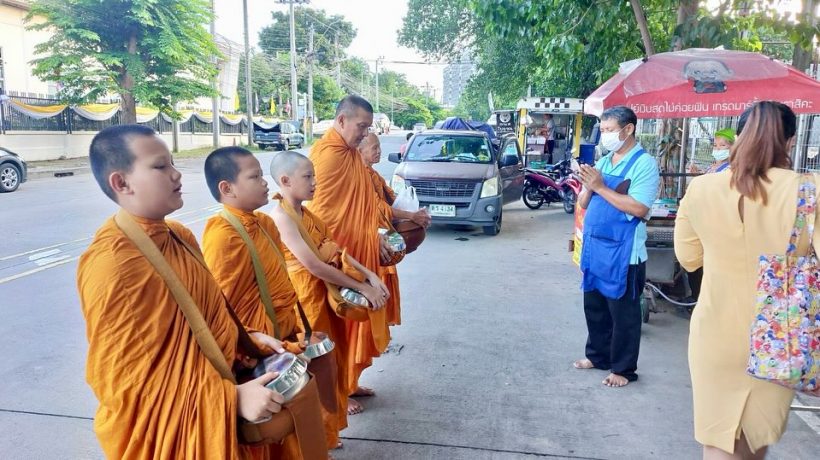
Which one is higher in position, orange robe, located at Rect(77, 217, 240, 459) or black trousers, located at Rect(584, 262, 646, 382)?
orange robe, located at Rect(77, 217, 240, 459)

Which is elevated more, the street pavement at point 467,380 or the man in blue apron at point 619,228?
the man in blue apron at point 619,228

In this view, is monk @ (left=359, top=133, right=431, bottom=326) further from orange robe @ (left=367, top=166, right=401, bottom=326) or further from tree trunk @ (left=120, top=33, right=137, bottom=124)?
tree trunk @ (left=120, top=33, right=137, bottom=124)

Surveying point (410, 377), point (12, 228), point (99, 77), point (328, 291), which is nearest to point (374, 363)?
point (410, 377)

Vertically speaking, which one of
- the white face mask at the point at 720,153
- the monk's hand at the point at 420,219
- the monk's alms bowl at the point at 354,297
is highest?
the white face mask at the point at 720,153

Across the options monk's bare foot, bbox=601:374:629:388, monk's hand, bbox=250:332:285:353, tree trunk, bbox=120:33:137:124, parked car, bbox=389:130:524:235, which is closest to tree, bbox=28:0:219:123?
tree trunk, bbox=120:33:137:124

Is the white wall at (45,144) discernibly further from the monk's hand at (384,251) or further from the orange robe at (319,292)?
the orange robe at (319,292)

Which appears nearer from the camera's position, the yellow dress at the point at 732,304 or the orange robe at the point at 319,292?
the yellow dress at the point at 732,304

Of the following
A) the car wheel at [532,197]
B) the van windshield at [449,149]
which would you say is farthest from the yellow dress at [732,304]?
the car wheel at [532,197]

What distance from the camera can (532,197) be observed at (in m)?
12.5

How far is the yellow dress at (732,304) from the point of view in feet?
6.49

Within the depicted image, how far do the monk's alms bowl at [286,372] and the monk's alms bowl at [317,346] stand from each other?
31cm

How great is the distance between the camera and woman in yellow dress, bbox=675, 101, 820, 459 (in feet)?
6.50

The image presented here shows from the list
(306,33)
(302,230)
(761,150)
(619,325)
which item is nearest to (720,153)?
(619,325)

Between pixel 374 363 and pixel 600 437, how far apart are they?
5.40 feet
